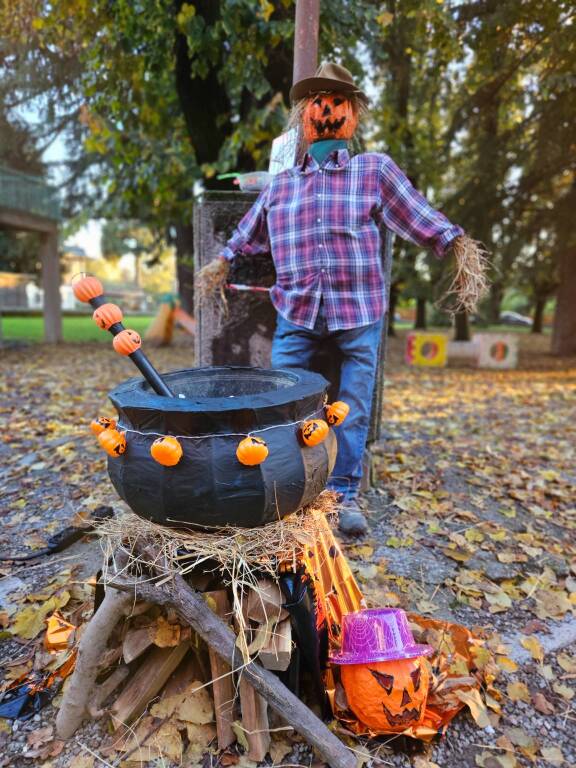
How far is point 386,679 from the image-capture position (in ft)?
5.48

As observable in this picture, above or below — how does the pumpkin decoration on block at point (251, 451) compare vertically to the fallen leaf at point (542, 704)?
above

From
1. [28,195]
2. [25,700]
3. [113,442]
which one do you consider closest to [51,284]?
[28,195]

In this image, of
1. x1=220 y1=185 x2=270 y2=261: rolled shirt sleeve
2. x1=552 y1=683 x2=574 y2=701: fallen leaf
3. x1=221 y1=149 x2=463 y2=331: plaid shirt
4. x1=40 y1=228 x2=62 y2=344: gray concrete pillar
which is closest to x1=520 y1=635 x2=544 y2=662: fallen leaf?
x1=552 y1=683 x2=574 y2=701: fallen leaf

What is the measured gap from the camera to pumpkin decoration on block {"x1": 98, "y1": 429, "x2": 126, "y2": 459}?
1.61 meters

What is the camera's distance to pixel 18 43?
687 cm

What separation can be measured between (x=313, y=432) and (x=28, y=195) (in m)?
12.8

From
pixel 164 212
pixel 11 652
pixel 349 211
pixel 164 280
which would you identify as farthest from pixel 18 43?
pixel 164 280

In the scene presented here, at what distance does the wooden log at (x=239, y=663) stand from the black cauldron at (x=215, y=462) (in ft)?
0.67

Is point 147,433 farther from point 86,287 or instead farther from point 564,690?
point 564,690

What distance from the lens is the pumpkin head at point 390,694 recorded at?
1666mm

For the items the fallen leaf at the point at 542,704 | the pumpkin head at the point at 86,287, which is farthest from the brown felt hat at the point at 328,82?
the fallen leaf at the point at 542,704

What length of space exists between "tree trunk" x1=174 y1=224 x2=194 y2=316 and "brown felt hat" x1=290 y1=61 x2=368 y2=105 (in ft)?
28.4

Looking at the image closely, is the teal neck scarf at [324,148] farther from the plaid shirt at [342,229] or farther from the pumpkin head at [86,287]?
the pumpkin head at [86,287]

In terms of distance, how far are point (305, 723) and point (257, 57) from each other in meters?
5.64
